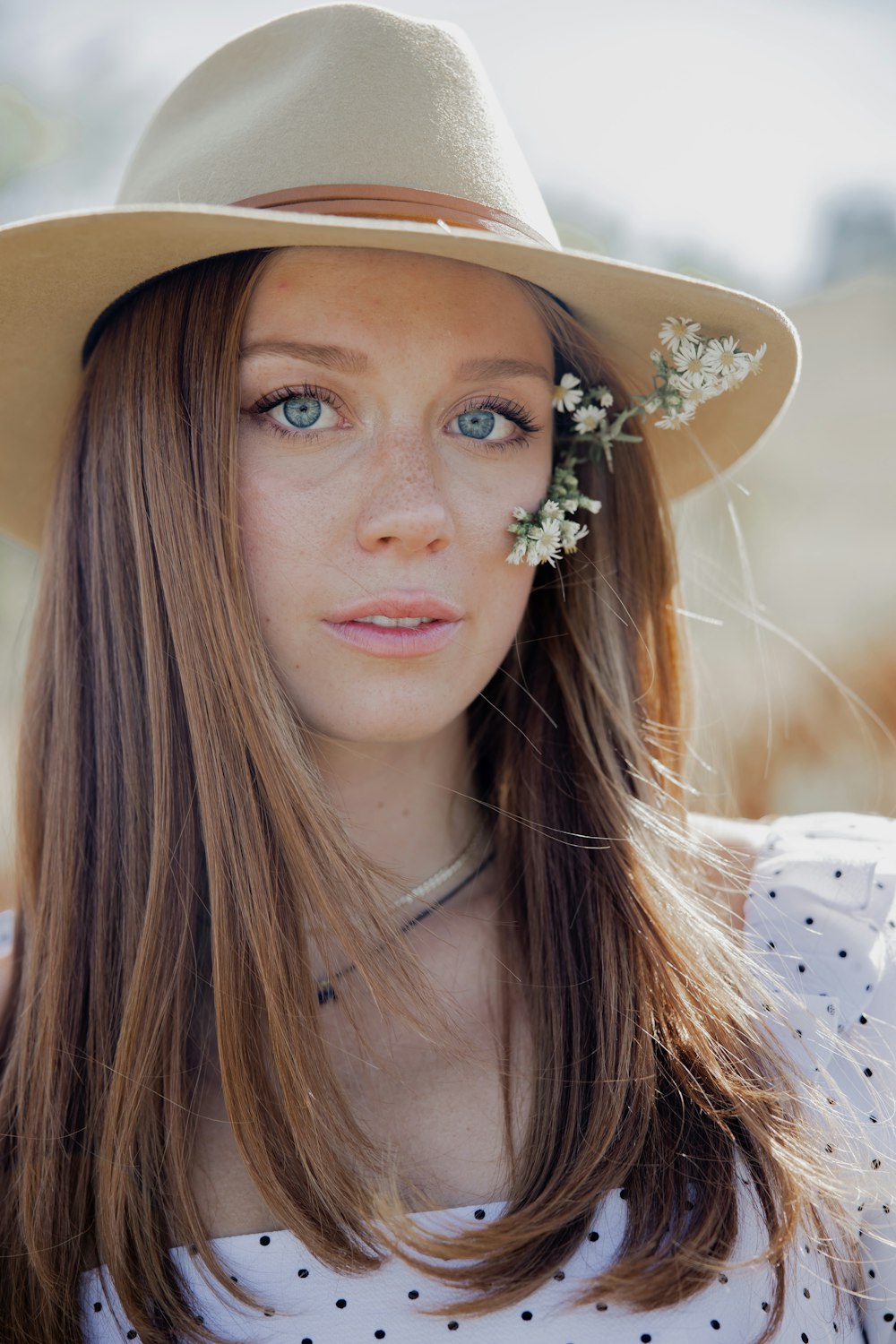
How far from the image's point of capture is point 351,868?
5.70 feet

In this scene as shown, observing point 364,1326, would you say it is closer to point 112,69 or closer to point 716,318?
point 716,318

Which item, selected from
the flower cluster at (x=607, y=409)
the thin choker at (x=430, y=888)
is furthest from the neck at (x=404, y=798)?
the flower cluster at (x=607, y=409)

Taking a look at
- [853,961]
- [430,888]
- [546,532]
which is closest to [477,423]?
[546,532]

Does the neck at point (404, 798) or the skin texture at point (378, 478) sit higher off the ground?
the skin texture at point (378, 478)

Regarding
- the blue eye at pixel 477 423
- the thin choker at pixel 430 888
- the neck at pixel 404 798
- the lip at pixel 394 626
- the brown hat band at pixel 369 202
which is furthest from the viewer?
the neck at pixel 404 798

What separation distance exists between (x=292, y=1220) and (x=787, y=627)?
21.2 feet

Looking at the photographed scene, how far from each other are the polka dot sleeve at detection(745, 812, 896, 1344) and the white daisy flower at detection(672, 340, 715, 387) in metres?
0.86

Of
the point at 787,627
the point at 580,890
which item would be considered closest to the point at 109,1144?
the point at 580,890

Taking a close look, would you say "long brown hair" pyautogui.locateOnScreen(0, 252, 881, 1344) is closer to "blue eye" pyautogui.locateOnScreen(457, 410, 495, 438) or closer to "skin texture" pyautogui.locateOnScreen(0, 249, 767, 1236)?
"skin texture" pyautogui.locateOnScreen(0, 249, 767, 1236)

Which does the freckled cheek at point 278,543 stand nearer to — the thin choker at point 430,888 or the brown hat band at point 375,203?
the brown hat band at point 375,203

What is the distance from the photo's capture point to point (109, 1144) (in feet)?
5.58

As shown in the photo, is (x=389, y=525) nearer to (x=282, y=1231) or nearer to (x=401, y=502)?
(x=401, y=502)

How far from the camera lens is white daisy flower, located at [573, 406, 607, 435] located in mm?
2102

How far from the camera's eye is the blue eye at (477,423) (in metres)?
1.86
